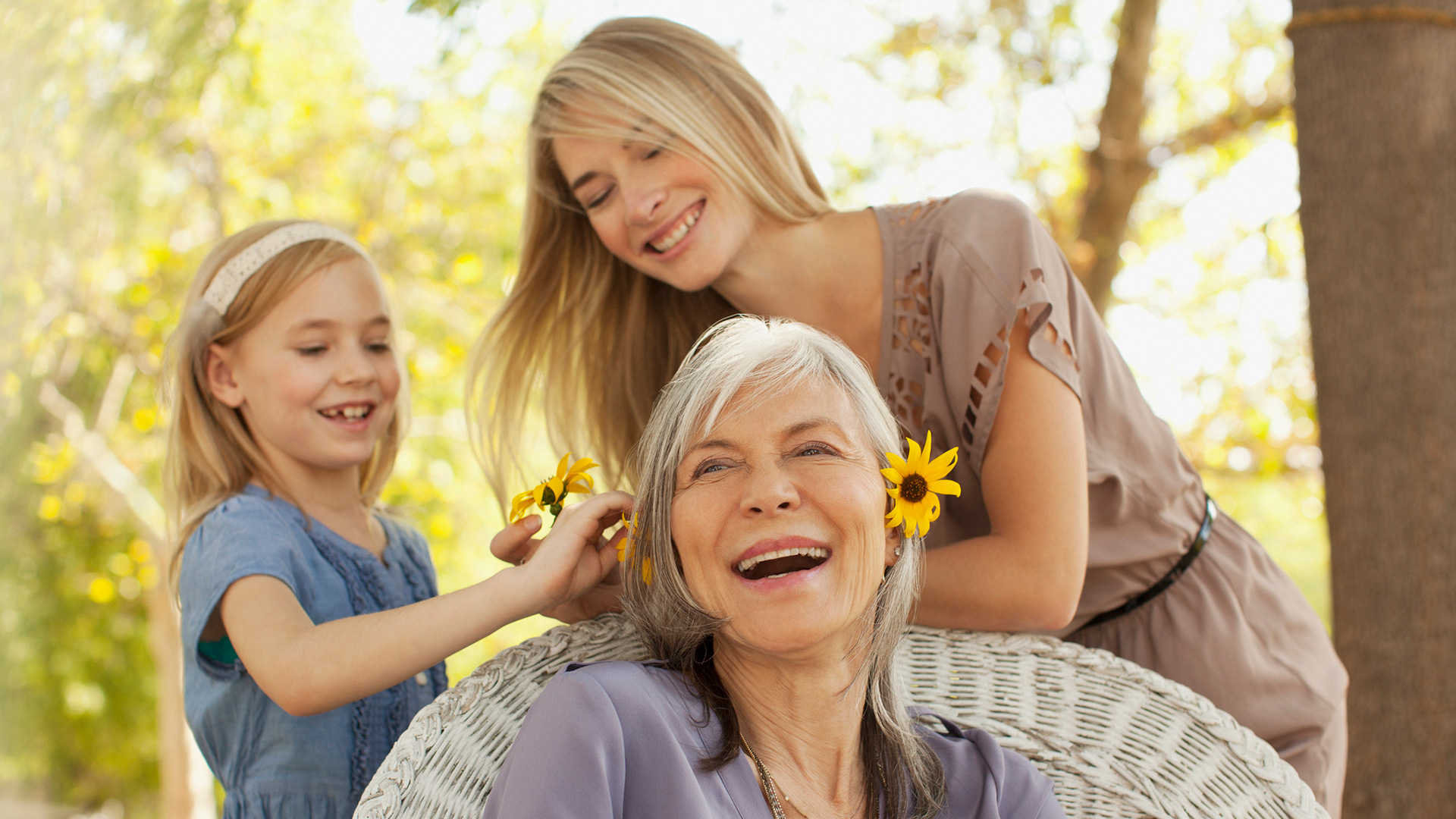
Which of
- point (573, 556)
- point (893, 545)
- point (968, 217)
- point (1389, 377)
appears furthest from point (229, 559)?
point (1389, 377)

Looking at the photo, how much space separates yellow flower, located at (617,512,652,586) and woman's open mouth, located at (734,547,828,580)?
0.20 m

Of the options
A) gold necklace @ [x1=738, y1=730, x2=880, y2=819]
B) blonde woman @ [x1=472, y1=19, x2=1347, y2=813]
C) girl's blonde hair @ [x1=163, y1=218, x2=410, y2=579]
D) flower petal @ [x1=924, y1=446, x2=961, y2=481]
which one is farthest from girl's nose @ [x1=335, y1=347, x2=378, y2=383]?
flower petal @ [x1=924, y1=446, x2=961, y2=481]

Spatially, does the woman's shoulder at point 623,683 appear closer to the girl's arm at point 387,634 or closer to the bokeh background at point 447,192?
the girl's arm at point 387,634

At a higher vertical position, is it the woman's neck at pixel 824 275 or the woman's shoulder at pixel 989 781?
the woman's neck at pixel 824 275

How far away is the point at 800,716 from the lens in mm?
1753

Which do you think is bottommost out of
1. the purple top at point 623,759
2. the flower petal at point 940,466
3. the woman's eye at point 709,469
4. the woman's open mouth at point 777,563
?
the purple top at point 623,759

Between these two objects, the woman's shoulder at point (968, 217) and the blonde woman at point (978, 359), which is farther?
the woman's shoulder at point (968, 217)

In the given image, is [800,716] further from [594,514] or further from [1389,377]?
[1389,377]

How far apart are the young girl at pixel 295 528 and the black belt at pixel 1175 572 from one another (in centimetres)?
110

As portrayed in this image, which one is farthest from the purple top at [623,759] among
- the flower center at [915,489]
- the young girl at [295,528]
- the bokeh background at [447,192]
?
the bokeh background at [447,192]

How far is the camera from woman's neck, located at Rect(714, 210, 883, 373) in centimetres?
223

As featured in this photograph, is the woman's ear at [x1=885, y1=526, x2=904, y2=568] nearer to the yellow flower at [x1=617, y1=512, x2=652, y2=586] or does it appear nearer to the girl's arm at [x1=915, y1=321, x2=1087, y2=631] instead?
the girl's arm at [x1=915, y1=321, x2=1087, y2=631]

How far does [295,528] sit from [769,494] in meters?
1.12

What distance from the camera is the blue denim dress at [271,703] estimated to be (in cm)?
196
